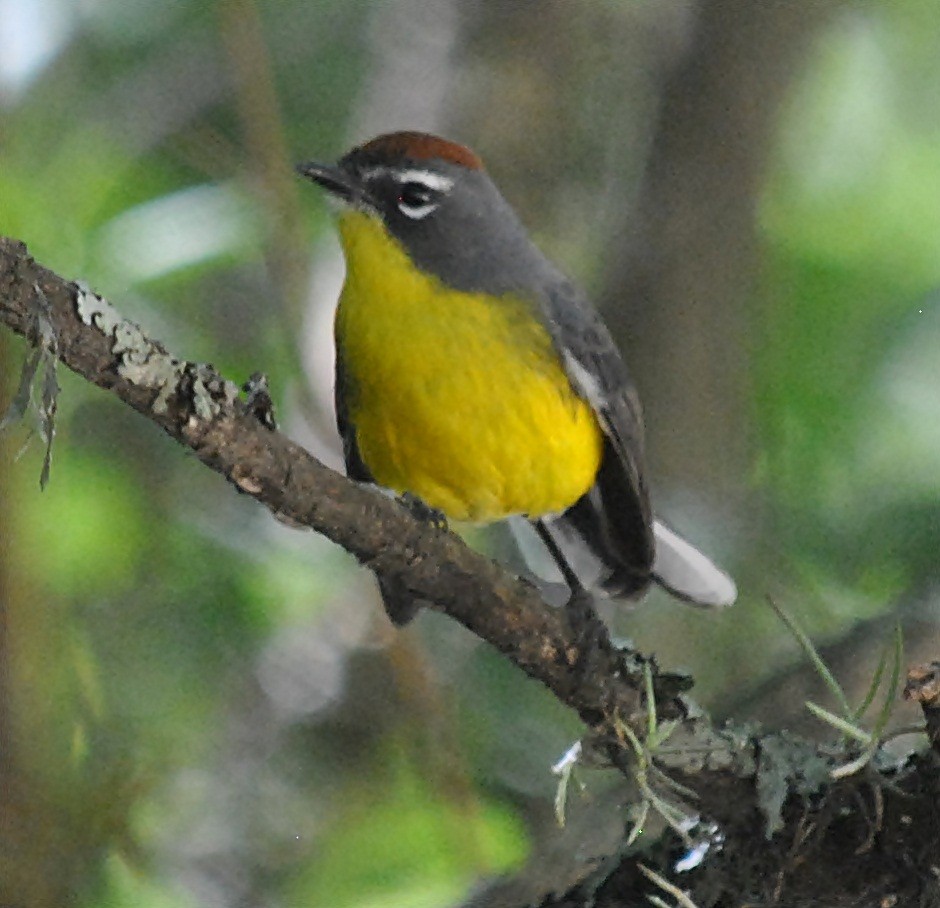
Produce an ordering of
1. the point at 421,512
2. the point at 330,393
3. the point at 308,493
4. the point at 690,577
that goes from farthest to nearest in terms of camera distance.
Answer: the point at 330,393 → the point at 690,577 → the point at 421,512 → the point at 308,493

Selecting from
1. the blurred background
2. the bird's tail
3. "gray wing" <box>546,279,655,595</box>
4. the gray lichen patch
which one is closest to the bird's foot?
the gray lichen patch

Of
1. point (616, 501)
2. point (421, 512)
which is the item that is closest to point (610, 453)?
point (616, 501)

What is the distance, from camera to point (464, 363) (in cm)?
142

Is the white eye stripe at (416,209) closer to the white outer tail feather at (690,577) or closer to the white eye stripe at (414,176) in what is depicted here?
the white eye stripe at (414,176)

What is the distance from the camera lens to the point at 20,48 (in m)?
1.77

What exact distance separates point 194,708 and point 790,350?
0.97 meters

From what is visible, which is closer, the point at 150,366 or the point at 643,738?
the point at 150,366

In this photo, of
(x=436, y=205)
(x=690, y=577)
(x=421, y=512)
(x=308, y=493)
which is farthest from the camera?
(x=690, y=577)

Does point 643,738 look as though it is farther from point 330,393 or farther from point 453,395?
point 330,393

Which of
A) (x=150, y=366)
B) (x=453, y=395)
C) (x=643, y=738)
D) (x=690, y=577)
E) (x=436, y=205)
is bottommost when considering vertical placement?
(x=690, y=577)

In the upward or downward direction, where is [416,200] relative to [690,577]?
upward

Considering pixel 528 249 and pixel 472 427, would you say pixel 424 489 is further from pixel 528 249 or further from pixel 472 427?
pixel 528 249

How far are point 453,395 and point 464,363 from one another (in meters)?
0.04

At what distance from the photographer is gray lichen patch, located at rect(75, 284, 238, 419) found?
842mm
